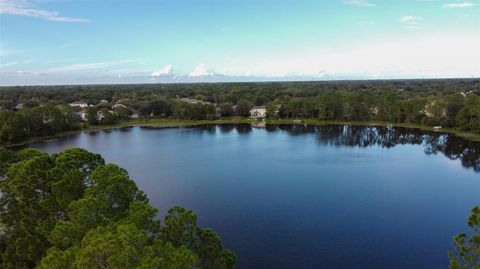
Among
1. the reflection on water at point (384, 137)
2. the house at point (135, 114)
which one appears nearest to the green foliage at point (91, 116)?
the house at point (135, 114)

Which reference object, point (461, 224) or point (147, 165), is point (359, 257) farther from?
point (147, 165)

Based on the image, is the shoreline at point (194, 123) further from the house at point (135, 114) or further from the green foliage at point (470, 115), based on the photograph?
the house at point (135, 114)

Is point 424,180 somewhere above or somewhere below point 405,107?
below

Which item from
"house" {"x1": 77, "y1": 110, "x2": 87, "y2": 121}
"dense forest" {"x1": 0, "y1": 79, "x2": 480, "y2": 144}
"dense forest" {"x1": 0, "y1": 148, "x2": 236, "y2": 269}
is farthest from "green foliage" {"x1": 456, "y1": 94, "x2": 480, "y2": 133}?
"house" {"x1": 77, "y1": 110, "x2": 87, "y2": 121}

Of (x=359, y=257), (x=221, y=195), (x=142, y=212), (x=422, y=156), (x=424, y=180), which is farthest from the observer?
(x=422, y=156)

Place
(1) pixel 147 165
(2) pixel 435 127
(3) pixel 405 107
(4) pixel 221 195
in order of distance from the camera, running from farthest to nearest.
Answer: (3) pixel 405 107
(2) pixel 435 127
(1) pixel 147 165
(4) pixel 221 195

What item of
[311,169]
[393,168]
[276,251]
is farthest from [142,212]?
[393,168]

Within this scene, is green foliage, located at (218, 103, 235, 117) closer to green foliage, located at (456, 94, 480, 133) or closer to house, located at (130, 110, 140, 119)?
house, located at (130, 110, 140, 119)
